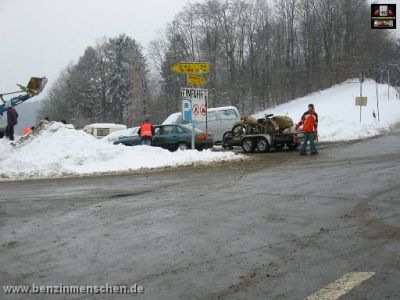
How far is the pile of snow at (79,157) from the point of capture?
17938mm

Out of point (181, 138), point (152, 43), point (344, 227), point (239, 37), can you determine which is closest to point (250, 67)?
point (239, 37)

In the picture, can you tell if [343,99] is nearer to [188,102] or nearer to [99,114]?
[188,102]

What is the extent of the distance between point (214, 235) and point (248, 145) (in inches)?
563

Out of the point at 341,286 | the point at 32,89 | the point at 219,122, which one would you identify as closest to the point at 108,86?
the point at 219,122

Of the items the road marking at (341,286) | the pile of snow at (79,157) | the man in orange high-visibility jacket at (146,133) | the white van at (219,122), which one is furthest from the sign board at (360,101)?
the road marking at (341,286)

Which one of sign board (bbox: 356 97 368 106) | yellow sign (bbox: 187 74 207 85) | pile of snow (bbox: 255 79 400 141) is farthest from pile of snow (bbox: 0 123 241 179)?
sign board (bbox: 356 97 368 106)

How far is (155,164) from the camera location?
18.0 meters

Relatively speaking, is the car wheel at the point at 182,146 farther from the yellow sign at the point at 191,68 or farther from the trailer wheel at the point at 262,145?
the yellow sign at the point at 191,68

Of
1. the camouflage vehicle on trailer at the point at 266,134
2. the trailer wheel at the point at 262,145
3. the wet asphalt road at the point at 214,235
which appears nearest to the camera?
the wet asphalt road at the point at 214,235

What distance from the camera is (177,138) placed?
22.8 meters

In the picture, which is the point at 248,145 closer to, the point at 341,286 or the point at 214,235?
the point at 214,235

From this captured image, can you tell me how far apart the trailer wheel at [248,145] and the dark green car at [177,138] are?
1.61 meters

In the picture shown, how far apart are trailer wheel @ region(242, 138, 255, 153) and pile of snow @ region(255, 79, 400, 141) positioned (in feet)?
21.5

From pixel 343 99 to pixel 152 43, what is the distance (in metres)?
46.8
